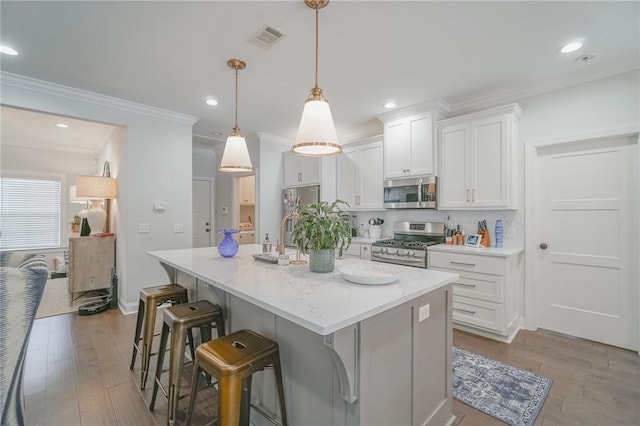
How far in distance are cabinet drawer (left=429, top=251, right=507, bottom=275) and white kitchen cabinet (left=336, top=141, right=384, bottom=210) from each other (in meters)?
1.19

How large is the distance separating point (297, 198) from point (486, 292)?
311 centimetres

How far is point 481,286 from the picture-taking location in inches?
116

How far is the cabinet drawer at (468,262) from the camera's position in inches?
112

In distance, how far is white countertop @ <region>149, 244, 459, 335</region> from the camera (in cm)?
107

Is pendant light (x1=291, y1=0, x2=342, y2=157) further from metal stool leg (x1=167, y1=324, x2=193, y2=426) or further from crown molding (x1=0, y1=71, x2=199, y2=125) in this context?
crown molding (x1=0, y1=71, x2=199, y2=125)

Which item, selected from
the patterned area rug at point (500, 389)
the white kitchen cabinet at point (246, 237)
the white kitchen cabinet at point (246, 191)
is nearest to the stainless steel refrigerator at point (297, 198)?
the white kitchen cabinet at point (246, 237)

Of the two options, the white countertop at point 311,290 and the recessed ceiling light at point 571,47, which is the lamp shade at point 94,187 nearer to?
the white countertop at point 311,290

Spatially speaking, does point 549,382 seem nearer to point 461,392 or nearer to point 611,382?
point 611,382

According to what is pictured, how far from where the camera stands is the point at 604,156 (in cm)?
281

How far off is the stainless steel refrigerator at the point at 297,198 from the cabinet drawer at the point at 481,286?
2.42 meters

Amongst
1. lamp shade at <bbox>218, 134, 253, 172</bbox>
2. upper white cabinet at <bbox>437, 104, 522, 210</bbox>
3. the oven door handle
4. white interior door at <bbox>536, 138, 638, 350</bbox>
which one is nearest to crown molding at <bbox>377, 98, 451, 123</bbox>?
upper white cabinet at <bbox>437, 104, 522, 210</bbox>

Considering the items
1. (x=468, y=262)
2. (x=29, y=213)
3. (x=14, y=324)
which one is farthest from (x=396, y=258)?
(x=29, y=213)

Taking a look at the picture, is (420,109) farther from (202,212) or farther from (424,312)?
(202,212)

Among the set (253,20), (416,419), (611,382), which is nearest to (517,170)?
(611,382)
